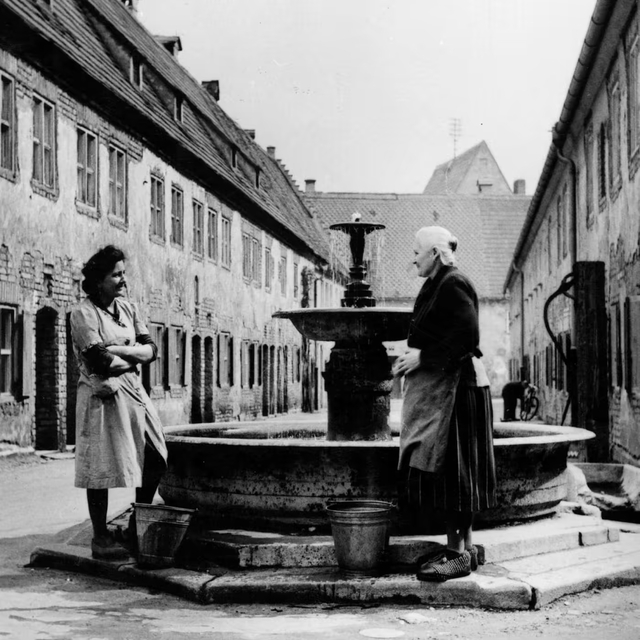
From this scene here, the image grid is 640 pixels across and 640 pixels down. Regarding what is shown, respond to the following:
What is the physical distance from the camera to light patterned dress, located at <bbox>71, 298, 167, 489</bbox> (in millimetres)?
6586

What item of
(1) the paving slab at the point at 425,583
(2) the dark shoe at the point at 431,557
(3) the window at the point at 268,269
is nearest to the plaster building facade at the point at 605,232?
(1) the paving slab at the point at 425,583

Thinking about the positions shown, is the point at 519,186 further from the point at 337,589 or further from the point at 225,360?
the point at 337,589

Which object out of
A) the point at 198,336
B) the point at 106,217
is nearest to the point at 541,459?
the point at 106,217

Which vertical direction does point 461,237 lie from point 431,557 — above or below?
above

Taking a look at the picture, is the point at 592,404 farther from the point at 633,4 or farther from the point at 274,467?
the point at 274,467

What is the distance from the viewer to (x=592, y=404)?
13.5m

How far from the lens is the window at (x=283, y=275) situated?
37.5 m

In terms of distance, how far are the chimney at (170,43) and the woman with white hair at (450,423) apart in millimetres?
26551

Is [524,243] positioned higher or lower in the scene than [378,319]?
higher

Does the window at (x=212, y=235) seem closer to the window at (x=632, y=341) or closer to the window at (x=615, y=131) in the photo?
the window at (x=615, y=131)

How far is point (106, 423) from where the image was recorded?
664 centimetres

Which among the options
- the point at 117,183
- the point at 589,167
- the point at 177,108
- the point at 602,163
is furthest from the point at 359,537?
the point at 177,108

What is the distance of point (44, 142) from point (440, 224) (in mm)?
45871

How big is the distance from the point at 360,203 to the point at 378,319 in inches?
2156
